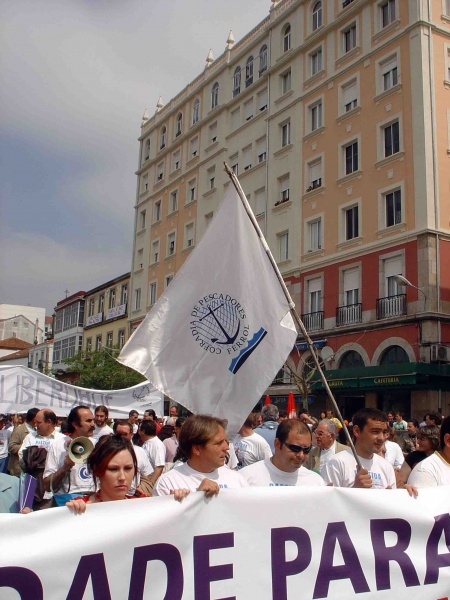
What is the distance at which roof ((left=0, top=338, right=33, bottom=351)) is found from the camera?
277 ft

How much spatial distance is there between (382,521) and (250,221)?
8.38 ft

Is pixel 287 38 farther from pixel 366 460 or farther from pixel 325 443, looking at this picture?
pixel 366 460

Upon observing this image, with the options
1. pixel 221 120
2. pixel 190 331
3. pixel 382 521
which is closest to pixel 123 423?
pixel 190 331

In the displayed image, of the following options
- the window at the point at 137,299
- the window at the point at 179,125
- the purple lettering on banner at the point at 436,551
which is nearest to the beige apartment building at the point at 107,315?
the window at the point at 137,299

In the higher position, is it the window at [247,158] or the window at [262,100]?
the window at [262,100]

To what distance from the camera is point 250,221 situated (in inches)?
209

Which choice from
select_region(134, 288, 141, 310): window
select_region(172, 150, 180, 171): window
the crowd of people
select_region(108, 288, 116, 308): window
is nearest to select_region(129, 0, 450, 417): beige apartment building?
select_region(172, 150, 180, 171): window

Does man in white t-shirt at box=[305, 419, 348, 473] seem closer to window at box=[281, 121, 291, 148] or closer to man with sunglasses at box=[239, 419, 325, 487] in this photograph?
man with sunglasses at box=[239, 419, 325, 487]

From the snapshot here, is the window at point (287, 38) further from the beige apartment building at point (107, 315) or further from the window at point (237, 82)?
the beige apartment building at point (107, 315)

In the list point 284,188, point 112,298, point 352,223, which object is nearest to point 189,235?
point 284,188

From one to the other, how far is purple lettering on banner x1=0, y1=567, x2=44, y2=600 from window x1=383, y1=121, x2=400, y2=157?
963 inches

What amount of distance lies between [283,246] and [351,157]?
5324 mm

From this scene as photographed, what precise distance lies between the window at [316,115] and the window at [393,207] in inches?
240

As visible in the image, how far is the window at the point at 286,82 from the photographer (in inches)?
1267
